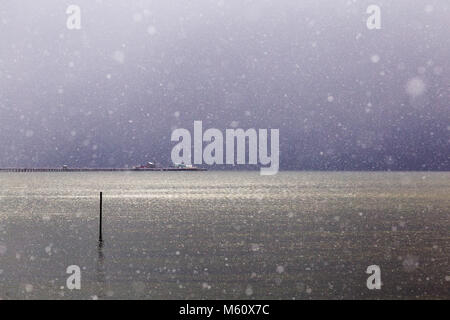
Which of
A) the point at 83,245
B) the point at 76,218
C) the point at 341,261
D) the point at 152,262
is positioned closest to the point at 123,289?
the point at 152,262

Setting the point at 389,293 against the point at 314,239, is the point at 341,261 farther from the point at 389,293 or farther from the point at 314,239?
the point at 314,239

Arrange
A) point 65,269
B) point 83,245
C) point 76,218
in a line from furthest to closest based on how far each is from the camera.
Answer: point 76,218 < point 83,245 < point 65,269

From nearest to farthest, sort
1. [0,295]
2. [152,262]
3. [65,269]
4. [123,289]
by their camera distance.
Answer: [0,295] < [123,289] < [65,269] < [152,262]

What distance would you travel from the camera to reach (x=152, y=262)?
95.0 feet

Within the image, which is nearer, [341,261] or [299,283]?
[299,283]

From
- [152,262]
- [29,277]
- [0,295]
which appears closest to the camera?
[0,295]

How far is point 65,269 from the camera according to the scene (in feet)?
88.4

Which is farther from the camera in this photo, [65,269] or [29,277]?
[65,269]

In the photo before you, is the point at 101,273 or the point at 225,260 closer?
the point at 101,273

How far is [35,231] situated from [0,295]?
26.8 metres

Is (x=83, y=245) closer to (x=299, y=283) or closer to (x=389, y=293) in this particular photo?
(x=299, y=283)

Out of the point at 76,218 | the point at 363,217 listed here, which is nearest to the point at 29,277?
the point at 76,218

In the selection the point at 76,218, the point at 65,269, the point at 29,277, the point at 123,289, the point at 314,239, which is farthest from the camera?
the point at 76,218

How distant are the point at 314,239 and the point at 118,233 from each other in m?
15.2
